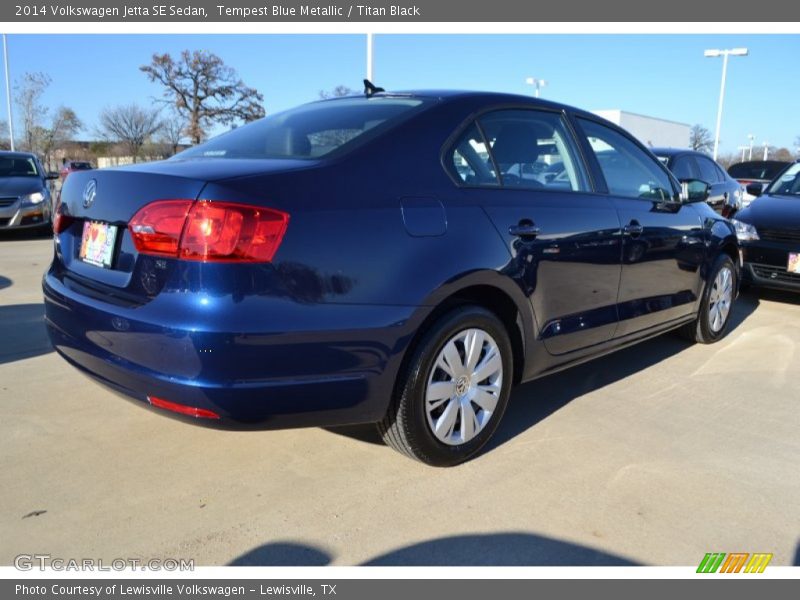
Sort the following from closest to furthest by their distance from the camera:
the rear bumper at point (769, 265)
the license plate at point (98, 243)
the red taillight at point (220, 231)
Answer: the red taillight at point (220, 231), the license plate at point (98, 243), the rear bumper at point (769, 265)

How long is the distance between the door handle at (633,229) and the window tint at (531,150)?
410mm

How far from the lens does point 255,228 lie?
87.5 inches

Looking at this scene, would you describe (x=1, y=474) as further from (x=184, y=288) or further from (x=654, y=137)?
(x=654, y=137)

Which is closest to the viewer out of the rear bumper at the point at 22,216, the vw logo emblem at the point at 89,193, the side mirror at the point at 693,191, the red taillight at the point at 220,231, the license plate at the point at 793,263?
the red taillight at the point at 220,231

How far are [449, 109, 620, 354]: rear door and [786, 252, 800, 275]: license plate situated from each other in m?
3.56

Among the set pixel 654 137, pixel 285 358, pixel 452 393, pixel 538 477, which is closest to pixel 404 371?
pixel 452 393

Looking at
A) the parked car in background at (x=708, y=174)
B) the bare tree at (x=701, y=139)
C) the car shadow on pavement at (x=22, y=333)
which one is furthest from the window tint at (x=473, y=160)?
the bare tree at (x=701, y=139)

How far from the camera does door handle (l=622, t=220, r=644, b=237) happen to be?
3800 millimetres

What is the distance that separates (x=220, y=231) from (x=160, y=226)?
259 mm

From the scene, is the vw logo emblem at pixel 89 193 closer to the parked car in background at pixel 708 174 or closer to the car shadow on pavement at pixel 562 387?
the car shadow on pavement at pixel 562 387

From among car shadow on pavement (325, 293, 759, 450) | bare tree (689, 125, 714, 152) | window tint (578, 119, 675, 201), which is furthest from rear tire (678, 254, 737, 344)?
bare tree (689, 125, 714, 152)

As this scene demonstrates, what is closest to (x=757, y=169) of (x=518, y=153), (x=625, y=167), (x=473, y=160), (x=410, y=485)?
(x=625, y=167)

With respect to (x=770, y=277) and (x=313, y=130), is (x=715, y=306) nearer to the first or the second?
(x=770, y=277)

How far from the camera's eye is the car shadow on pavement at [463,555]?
2.28 m
